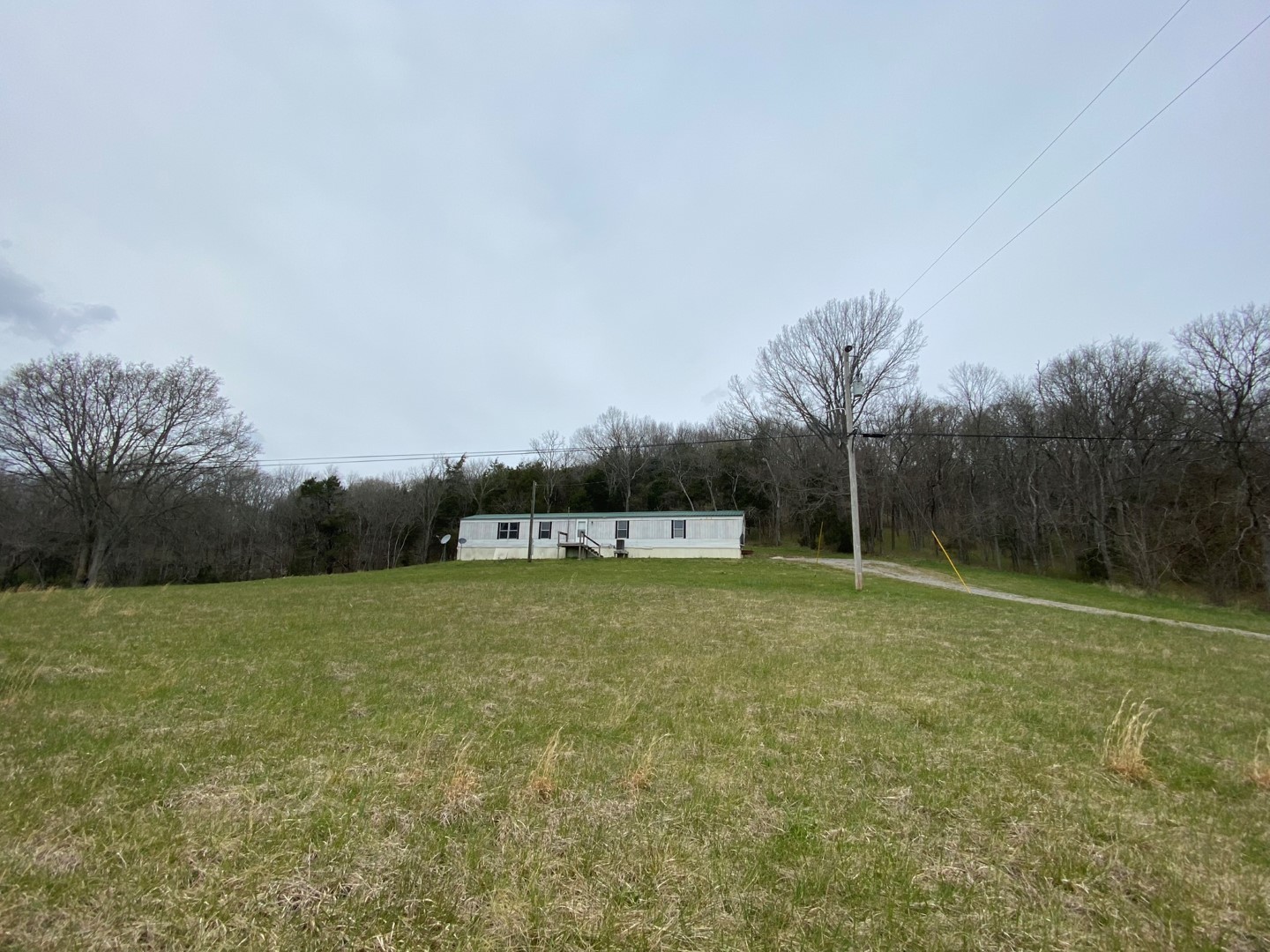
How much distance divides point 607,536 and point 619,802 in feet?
114

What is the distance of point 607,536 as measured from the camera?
125 ft

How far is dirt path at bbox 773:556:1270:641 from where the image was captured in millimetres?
13552

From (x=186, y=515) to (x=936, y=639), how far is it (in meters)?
45.5

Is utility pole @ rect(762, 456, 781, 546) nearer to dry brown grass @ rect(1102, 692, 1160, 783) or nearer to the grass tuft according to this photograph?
dry brown grass @ rect(1102, 692, 1160, 783)

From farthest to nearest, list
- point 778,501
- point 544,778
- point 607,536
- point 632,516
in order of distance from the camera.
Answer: point 778,501 < point 632,516 < point 607,536 < point 544,778

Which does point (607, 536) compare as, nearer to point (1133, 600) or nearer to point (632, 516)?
point (632, 516)

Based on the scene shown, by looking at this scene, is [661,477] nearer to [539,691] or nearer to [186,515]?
[186,515]

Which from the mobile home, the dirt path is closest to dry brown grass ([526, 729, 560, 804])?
the dirt path

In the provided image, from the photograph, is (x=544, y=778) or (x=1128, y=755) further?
(x=1128, y=755)

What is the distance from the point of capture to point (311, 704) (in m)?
5.71

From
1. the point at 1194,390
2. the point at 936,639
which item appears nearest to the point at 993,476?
the point at 1194,390

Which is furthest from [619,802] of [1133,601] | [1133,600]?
[1133,600]

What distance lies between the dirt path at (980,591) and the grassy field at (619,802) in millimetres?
7325

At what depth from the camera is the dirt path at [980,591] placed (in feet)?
44.5
